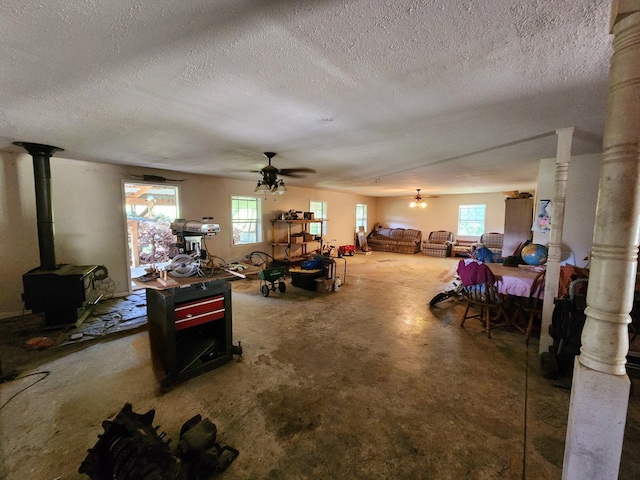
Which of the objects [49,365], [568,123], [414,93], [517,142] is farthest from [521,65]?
[49,365]

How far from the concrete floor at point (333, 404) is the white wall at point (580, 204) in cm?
175

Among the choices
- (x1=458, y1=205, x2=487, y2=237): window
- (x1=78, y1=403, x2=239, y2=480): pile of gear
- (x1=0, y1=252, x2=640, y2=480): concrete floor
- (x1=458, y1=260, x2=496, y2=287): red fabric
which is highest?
(x1=458, y1=205, x2=487, y2=237): window

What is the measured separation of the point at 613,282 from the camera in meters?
1.06

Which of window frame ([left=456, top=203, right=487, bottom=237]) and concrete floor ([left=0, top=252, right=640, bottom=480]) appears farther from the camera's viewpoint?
window frame ([left=456, top=203, right=487, bottom=237])

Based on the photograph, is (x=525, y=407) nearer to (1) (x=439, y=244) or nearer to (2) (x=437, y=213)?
(1) (x=439, y=244)

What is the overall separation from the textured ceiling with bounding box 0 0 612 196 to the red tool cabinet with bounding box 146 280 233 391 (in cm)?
156

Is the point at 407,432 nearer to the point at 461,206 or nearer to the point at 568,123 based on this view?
the point at 568,123

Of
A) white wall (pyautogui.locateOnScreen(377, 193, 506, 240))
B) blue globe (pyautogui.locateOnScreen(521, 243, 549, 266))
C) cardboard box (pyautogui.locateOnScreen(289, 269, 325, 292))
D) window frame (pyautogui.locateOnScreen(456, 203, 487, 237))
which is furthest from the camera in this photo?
window frame (pyautogui.locateOnScreen(456, 203, 487, 237))

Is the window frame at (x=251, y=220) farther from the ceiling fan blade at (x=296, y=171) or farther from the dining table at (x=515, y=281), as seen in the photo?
the dining table at (x=515, y=281)

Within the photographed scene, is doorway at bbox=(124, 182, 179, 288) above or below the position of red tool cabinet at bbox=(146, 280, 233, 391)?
above

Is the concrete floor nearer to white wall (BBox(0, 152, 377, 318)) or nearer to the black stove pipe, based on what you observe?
the black stove pipe

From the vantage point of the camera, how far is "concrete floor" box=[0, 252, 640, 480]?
1598mm

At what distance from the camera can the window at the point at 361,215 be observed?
35.5 ft

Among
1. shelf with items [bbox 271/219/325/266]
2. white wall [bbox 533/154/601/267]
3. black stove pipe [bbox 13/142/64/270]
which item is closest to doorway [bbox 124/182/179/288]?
shelf with items [bbox 271/219/325/266]
